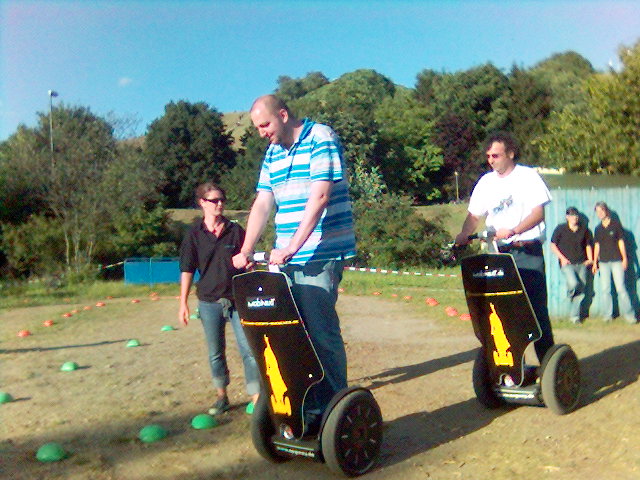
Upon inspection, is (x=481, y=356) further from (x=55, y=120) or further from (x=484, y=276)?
(x=55, y=120)

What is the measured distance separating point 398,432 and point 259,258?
1726 mm

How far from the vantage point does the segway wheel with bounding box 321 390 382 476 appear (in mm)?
4523

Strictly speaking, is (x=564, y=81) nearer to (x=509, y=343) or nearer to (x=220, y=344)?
(x=509, y=343)

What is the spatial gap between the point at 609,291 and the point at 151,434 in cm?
799

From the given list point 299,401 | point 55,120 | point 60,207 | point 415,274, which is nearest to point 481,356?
point 299,401

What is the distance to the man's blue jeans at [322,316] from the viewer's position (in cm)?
480

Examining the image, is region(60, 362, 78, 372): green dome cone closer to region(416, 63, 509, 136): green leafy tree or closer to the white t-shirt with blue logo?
the white t-shirt with blue logo

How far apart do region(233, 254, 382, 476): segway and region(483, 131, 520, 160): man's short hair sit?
7.55 feet

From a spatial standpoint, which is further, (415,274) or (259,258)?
(415,274)

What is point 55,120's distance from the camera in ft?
116

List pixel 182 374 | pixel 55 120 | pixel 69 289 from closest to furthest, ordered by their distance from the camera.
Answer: pixel 182 374 → pixel 69 289 → pixel 55 120

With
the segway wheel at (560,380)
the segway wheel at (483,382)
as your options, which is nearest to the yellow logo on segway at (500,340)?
the segway wheel at (483,382)

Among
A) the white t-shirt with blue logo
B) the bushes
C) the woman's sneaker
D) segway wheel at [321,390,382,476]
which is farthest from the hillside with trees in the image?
segway wheel at [321,390,382,476]

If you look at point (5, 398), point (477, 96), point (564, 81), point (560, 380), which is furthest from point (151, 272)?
point (564, 81)
